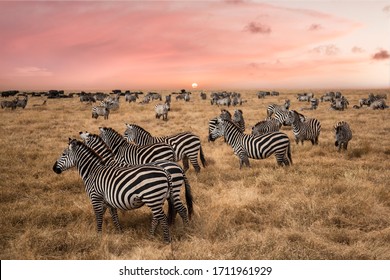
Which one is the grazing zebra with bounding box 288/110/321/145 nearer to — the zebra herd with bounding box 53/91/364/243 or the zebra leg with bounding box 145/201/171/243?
the zebra herd with bounding box 53/91/364/243

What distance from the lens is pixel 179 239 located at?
6488 mm

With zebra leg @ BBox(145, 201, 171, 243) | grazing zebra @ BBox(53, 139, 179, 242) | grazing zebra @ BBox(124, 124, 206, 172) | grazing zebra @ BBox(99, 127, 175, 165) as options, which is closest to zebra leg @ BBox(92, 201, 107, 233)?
grazing zebra @ BBox(53, 139, 179, 242)

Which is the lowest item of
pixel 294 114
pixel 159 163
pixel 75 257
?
pixel 75 257

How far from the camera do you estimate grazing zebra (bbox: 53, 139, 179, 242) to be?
5.87 meters

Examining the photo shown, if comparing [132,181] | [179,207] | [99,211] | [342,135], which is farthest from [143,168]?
[342,135]

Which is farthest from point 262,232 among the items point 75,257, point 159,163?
point 75,257

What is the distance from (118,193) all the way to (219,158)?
7863 mm

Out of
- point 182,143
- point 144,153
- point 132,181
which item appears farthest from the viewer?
point 182,143

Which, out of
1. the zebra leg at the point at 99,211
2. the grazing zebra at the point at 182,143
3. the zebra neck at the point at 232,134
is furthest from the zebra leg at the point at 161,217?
the zebra neck at the point at 232,134

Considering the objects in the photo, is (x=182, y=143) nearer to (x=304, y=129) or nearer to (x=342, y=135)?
(x=304, y=129)

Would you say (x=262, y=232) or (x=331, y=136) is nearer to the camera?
(x=262, y=232)

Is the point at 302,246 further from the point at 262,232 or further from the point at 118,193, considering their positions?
the point at 118,193

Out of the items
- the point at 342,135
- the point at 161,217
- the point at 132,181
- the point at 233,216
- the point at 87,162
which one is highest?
the point at 342,135

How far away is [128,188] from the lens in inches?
235
